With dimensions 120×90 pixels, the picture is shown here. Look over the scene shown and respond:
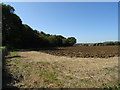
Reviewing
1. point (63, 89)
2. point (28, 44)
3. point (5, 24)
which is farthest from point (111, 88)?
point (28, 44)

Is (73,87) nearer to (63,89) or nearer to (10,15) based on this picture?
(63,89)

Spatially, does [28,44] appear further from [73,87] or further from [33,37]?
[73,87]

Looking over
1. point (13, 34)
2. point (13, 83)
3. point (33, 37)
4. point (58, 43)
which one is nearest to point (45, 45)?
point (33, 37)

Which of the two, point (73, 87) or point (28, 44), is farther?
point (28, 44)

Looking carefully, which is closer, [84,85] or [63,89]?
[63,89]

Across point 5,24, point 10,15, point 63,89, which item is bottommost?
point 63,89

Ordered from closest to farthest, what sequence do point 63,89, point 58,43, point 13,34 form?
1. point 63,89
2. point 13,34
3. point 58,43

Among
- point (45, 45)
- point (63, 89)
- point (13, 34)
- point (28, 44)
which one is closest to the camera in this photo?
point (63, 89)

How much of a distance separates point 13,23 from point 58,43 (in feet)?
105

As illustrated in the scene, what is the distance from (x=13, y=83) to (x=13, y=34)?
2536 centimetres

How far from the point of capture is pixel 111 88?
10.5 feet

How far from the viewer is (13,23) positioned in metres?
25.3

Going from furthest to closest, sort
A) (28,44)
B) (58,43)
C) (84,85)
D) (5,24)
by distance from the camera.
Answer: (58,43)
(28,44)
(5,24)
(84,85)

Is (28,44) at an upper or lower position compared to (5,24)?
lower
